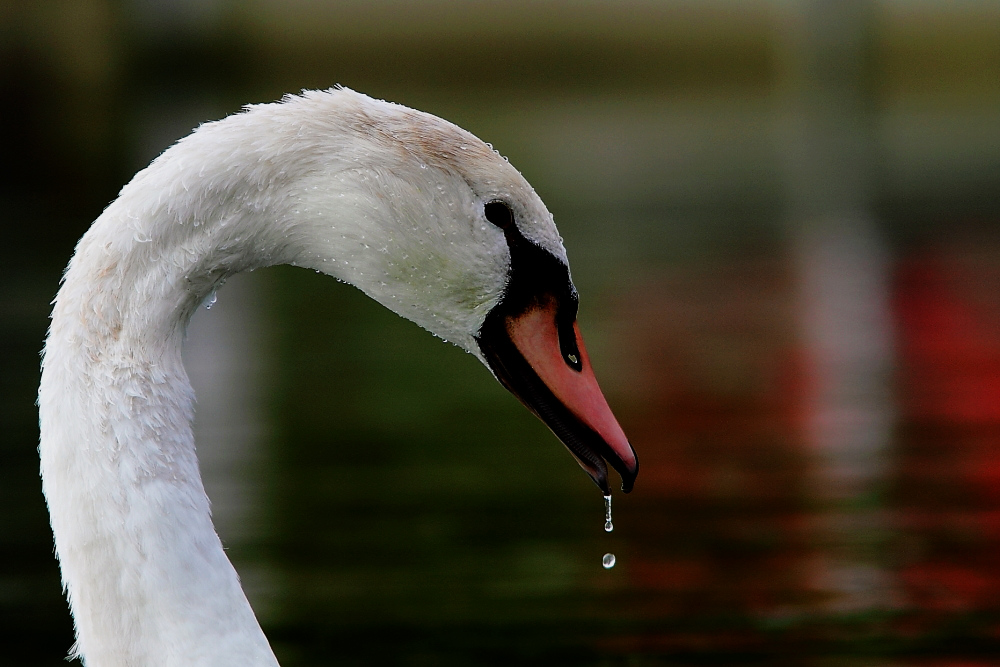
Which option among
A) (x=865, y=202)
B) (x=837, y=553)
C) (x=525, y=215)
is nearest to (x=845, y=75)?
(x=865, y=202)

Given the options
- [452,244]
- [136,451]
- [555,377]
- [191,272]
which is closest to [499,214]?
[452,244]

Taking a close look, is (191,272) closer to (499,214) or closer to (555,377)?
(499,214)

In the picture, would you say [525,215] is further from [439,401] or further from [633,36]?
[633,36]

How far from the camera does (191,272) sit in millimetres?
2777

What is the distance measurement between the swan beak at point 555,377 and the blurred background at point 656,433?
1.87 meters

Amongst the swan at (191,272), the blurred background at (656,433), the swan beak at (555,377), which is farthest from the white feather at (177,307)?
the blurred background at (656,433)

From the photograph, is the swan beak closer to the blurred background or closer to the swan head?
the swan head

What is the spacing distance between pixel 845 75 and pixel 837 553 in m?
16.0

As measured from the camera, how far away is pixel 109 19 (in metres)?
36.4

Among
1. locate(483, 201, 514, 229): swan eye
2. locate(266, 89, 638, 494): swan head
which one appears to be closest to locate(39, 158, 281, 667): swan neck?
locate(266, 89, 638, 494): swan head

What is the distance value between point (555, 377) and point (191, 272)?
27.0 inches

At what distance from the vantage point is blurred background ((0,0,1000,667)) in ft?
16.9

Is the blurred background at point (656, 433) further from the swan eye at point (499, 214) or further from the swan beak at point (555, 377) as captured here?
the swan eye at point (499, 214)

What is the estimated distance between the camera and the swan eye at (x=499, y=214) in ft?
9.46
